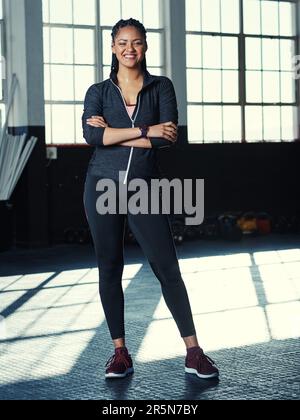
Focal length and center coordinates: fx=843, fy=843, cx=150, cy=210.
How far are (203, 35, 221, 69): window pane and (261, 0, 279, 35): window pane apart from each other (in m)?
0.71

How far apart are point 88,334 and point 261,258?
352 cm

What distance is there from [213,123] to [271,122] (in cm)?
86

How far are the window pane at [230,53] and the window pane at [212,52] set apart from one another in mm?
71

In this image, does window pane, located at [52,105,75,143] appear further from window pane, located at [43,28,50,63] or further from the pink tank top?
the pink tank top

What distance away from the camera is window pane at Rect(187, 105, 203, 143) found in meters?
9.79

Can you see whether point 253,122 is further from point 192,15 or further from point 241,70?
point 192,15

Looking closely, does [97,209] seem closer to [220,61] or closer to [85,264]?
[85,264]

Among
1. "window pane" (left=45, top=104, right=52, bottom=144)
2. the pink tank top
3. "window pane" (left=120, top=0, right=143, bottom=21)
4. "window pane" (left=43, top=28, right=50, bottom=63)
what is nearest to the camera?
the pink tank top

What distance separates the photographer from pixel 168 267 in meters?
3.19

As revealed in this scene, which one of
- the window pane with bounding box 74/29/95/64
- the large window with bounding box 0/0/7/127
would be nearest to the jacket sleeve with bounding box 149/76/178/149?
the large window with bounding box 0/0/7/127

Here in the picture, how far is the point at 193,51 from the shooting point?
9773mm

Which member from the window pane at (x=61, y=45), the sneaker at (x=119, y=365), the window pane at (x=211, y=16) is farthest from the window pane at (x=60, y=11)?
the sneaker at (x=119, y=365)

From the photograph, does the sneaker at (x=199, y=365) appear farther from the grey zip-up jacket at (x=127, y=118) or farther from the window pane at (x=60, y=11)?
the window pane at (x=60, y=11)

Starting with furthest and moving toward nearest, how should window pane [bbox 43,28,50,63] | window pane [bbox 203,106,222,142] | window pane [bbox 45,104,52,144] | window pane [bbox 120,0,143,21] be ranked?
window pane [bbox 203,106,222,142]
window pane [bbox 120,0,143,21]
window pane [bbox 45,104,52,144]
window pane [bbox 43,28,50,63]
